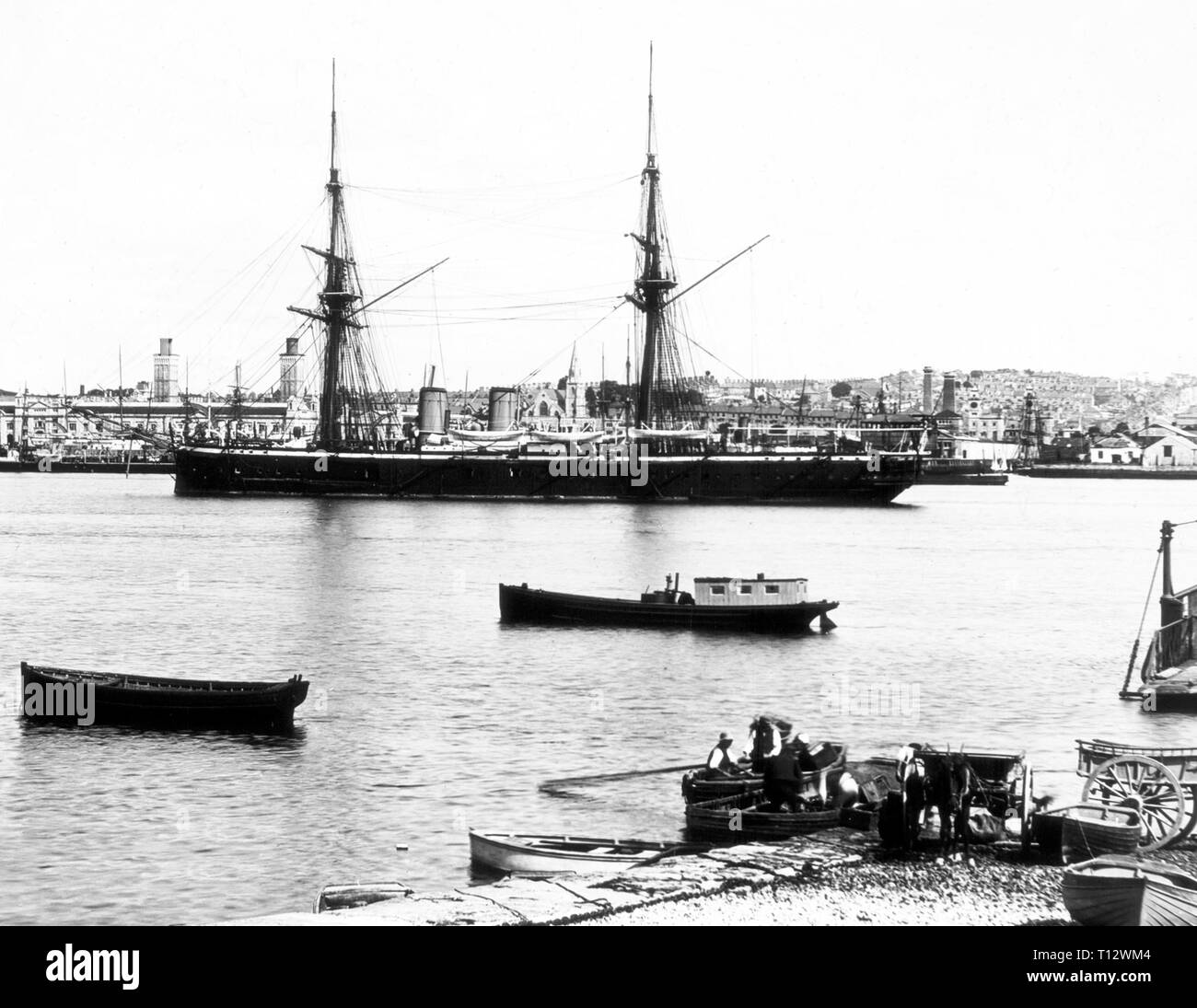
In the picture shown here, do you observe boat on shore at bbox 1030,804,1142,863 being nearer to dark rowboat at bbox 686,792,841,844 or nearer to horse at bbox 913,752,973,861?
horse at bbox 913,752,973,861

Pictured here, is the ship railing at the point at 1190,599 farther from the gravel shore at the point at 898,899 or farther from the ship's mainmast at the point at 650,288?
the ship's mainmast at the point at 650,288

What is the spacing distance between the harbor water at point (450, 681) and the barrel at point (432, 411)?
44.1 m

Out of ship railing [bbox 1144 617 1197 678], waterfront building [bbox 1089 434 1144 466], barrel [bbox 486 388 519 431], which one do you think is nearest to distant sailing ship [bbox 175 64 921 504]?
waterfront building [bbox 1089 434 1144 466]

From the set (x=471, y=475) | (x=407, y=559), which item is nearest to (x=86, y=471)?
(x=471, y=475)

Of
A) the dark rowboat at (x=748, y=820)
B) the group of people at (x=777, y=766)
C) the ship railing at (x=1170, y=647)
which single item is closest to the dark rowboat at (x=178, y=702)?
the group of people at (x=777, y=766)

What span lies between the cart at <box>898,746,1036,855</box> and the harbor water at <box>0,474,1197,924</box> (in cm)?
Result: 164

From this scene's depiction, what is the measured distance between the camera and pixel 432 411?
403 ft

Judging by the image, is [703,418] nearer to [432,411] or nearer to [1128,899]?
[432,411]

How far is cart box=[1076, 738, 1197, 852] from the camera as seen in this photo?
536 inches

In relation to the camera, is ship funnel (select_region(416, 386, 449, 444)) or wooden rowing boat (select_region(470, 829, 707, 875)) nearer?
wooden rowing boat (select_region(470, 829, 707, 875))

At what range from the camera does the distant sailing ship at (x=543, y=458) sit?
307 ft

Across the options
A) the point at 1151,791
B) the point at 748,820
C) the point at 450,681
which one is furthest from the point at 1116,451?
the point at 1151,791
